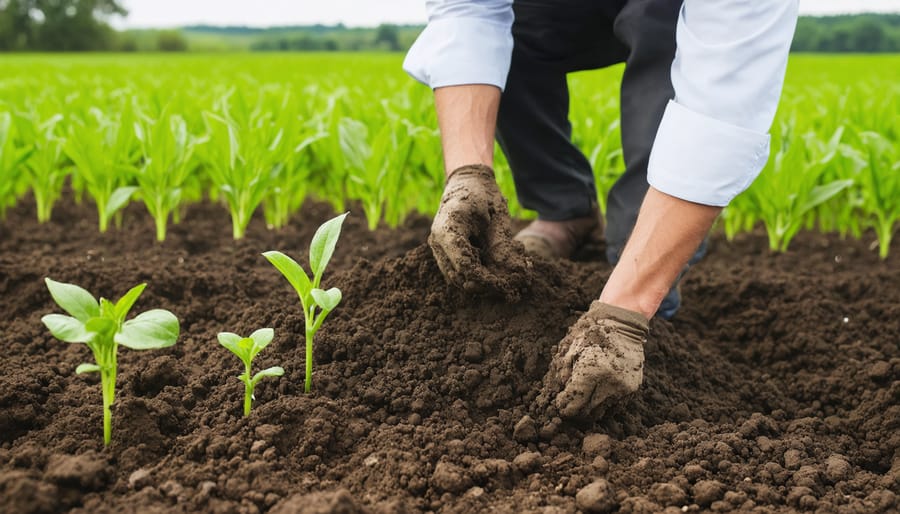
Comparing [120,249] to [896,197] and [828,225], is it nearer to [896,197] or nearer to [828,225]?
[896,197]

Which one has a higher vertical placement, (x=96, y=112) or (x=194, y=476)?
(x=96, y=112)

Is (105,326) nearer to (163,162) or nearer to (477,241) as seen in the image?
(477,241)

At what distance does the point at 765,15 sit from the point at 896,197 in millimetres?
2181

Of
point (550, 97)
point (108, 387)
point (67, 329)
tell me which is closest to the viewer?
point (67, 329)

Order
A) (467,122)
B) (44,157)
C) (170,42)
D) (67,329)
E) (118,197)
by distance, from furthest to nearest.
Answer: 1. (170,42)
2. (44,157)
3. (118,197)
4. (467,122)
5. (67,329)

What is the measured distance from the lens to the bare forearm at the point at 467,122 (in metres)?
2.28

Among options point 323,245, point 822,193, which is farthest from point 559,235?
point 323,245

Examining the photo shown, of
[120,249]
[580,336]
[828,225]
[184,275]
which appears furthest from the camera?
[828,225]

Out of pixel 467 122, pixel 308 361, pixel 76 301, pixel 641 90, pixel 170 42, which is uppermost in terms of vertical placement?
pixel 641 90

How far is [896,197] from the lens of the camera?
3.47 metres

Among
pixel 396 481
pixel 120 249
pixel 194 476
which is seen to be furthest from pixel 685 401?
pixel 120 249

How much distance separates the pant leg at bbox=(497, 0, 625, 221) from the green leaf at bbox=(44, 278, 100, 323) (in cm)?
180

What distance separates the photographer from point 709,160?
1.75 meters

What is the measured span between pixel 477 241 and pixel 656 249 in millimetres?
491
